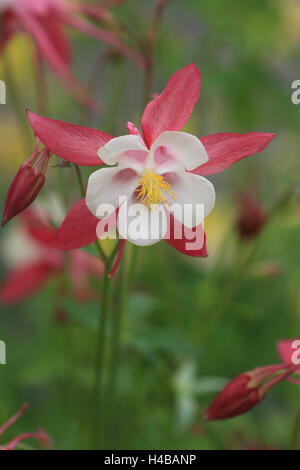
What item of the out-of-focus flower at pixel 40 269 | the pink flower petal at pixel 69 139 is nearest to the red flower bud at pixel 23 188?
the pink flower petal at pixel 69 139

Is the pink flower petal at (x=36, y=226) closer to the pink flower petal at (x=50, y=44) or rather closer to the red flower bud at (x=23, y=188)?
the pink flower petal at (x=50, y=44)

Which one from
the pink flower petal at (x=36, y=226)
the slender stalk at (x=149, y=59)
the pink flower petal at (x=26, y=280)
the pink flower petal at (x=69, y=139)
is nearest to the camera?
the pink flower petal at (x=69, y=139)

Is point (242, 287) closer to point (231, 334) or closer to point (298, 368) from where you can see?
point (231, 334)

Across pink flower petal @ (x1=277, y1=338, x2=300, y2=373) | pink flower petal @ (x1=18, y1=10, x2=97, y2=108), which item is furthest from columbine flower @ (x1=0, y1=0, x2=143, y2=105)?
pink flower petal @ (x1=277, y1=338, x2=300, y2=373)

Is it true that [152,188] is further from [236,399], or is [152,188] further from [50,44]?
[50,44]

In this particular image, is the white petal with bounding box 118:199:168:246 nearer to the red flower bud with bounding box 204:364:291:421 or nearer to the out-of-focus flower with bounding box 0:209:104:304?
the red flower bud with bounding box 204:364:291:421

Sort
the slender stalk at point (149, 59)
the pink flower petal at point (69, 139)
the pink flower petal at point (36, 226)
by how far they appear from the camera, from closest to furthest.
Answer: the pink flower petal at point (69, 139) < the slender stalk at point (149, 59) < the pink flower petal at point (36, 226)

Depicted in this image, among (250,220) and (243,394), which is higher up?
(250,220)

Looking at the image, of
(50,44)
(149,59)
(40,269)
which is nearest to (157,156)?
(149,59)
